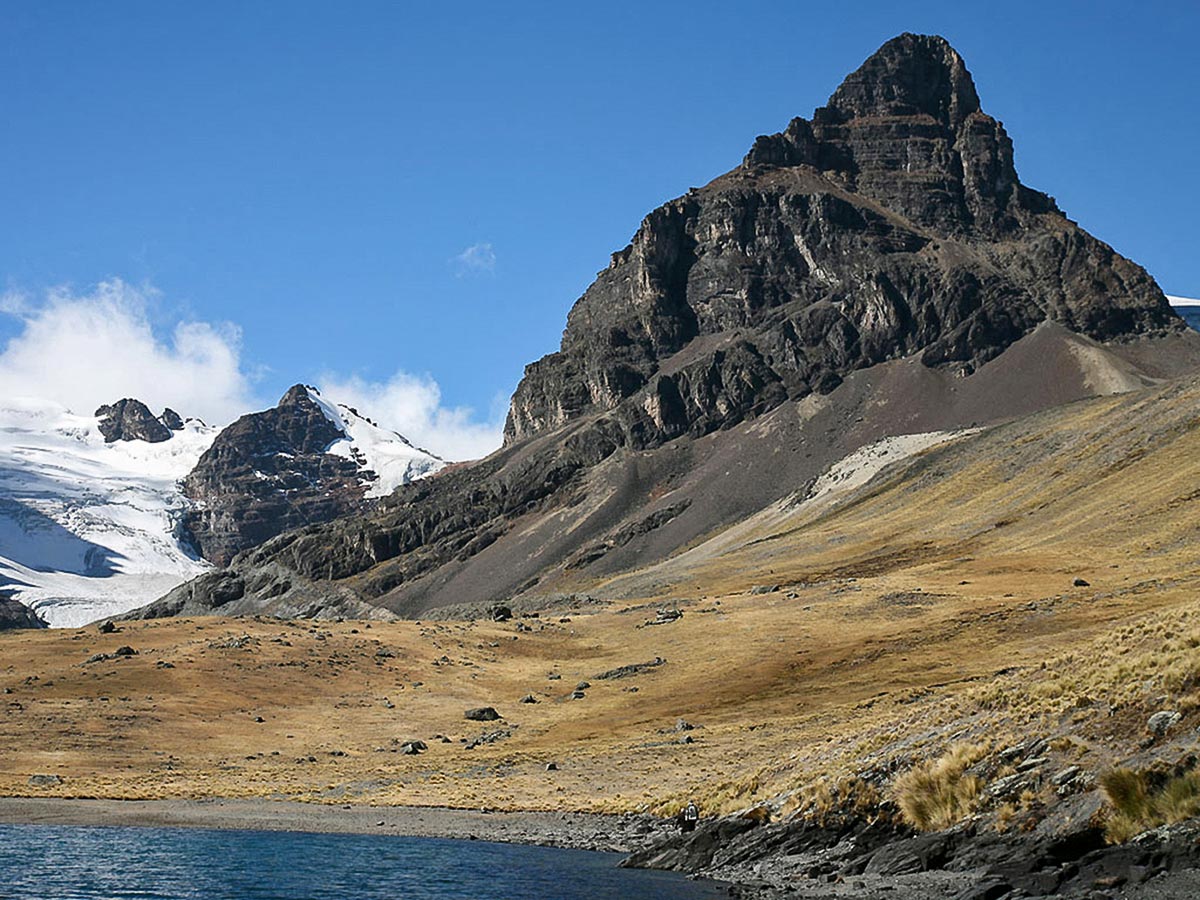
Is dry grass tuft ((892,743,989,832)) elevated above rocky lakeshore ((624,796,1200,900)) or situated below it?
above

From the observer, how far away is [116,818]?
5450 centimetres

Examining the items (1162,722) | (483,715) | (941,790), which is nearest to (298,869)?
(941,790)

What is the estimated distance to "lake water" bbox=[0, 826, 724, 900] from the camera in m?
35.9

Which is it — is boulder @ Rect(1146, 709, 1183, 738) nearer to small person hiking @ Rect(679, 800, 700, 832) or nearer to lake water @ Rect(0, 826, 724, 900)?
lake water @ Rect(0, 826, 724, 900)

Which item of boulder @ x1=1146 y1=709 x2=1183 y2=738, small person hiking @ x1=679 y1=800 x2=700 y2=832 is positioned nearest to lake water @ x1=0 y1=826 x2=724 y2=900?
small person hiking @ x1=679 y1=800 x2=700 y2=832

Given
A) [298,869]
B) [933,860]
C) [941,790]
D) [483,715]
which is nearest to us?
[933,860]

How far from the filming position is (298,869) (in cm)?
4109

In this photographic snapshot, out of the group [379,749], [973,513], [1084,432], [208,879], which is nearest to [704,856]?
[208,879]

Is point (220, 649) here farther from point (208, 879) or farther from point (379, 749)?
point (208, 879)

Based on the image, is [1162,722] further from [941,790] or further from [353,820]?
[353,820]

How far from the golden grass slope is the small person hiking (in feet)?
3.77

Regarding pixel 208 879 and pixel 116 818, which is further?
pixel 116 818

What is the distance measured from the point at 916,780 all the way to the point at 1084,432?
170 m

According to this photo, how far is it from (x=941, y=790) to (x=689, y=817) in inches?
669
